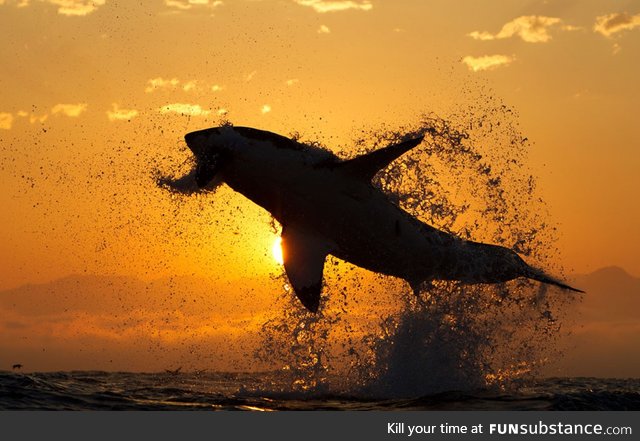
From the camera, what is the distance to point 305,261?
22922 mm

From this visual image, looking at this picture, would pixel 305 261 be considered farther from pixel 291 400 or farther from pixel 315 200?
pixel 291 400

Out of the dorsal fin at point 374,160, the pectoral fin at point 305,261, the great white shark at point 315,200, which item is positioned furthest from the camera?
the pectoral fin at point 305,261

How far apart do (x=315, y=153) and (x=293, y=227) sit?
2.24 m

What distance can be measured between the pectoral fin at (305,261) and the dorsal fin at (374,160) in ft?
7.47

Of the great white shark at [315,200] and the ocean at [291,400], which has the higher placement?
the great white shark at [315,200]

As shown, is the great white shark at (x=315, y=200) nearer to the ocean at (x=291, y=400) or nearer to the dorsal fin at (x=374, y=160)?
Result: the dorsal fin at (x=374, y=160)

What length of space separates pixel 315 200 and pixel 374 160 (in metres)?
1.99

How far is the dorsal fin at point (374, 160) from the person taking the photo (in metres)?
21.7

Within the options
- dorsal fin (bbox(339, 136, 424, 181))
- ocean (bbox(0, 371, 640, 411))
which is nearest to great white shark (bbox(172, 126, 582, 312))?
dorsal fin (bbox(339, 136, 424, 181))

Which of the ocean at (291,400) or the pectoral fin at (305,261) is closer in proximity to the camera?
the ocean at (291,400)

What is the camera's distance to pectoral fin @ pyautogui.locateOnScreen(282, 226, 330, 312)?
22703 millimetres

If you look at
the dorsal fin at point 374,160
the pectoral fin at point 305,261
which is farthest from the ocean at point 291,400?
the dorsal fin at point 374,160
